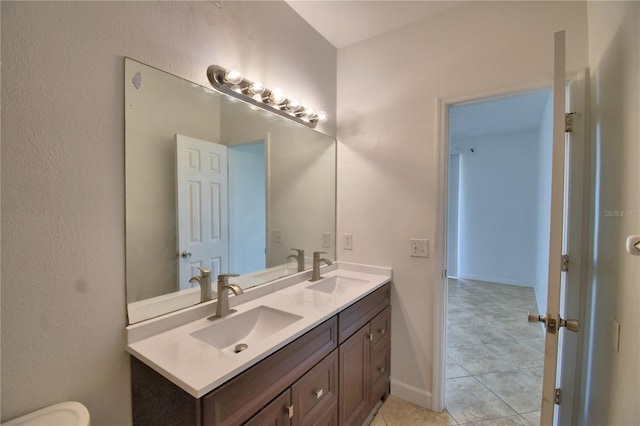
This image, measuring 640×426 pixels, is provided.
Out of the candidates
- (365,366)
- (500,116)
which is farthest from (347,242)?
(500,116)

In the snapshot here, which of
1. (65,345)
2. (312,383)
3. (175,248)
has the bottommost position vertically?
(312,383)

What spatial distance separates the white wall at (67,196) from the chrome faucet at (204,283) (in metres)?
0.31

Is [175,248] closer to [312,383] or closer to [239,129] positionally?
[239,129]

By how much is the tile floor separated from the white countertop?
3.09 feet

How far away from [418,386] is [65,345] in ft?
6.44

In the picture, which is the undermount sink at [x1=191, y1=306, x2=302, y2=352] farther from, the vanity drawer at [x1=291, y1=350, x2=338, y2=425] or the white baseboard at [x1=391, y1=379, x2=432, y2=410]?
the white baseboard at [x1=391, y1=379, x2=432, y2=410]

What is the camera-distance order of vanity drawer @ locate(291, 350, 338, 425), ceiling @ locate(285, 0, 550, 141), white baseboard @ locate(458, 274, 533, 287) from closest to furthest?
vanity drawer @ locate(291, 350, 338, 425) → ceiling @ locate(285, 0, 550, 141) → white baseboard @ locate(458, 274, 533, 287)

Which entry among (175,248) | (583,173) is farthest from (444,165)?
(175,248)

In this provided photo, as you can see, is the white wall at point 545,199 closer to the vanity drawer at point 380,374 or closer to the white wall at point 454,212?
the white wall at point 454,212

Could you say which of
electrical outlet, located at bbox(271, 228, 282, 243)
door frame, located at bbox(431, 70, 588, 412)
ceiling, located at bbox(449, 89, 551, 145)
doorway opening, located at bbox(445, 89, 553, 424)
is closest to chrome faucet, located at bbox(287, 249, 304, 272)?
electrical outlet, located at bbox(271, 228, 282, 243)

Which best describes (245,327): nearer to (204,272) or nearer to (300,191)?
(204,272)

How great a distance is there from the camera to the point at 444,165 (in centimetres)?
177

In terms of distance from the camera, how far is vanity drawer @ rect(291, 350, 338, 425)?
1140mm

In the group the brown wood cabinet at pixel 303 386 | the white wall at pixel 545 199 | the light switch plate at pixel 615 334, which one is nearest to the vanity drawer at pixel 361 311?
the brown wood cabinet at pixel 303 386
